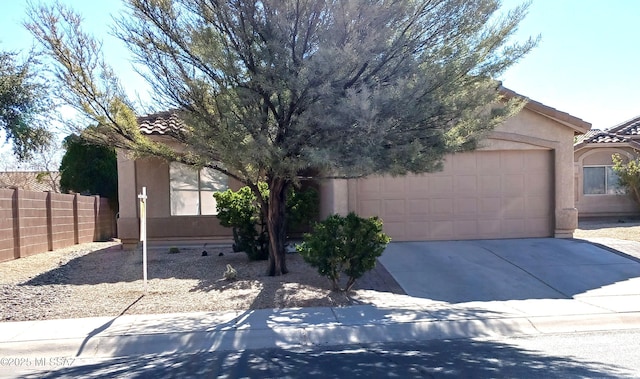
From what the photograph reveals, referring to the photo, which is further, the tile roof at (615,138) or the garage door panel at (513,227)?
the tile roof at (615,138)

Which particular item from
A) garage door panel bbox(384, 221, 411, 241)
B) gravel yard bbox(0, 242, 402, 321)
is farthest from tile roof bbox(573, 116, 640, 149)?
gravel yard bbox(0, 242, 402, 321)

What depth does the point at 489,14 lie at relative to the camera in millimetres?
9789

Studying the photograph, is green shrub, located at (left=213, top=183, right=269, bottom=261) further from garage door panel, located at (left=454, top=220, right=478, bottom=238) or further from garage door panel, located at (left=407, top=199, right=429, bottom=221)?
garage door panel, located at (left=454, top=220, right=478, bottom=238)

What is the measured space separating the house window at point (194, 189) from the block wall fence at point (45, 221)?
3680 millimetres

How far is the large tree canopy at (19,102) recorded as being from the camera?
17016 mm

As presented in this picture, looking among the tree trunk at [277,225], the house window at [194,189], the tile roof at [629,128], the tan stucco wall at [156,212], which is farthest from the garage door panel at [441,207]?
the tile roof at [629,128]

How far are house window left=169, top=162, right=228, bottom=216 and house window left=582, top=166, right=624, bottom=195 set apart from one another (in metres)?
14.2

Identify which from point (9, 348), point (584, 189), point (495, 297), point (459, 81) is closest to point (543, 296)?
point (495, 297)

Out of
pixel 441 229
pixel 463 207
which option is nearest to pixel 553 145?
pixel 463 207

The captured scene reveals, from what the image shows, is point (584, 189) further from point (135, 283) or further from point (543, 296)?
point (135, 283)

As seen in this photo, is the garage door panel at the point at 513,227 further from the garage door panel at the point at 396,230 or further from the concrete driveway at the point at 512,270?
the garage door panel at the point at 396,230

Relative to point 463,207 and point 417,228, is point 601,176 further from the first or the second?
point 417,228

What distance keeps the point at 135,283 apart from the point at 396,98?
6.39 metres

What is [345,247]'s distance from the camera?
10211 mm
